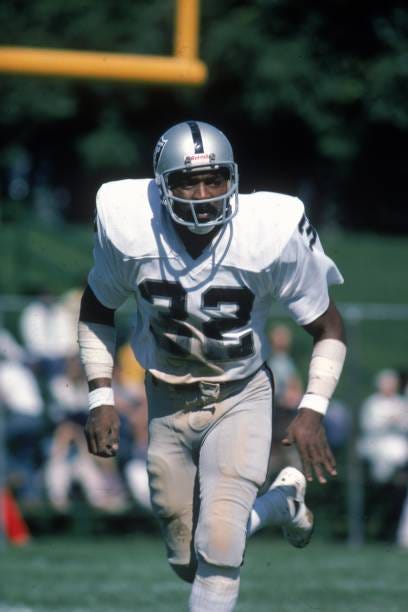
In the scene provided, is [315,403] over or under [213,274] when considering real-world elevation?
under

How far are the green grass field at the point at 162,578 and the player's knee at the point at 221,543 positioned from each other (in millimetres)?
1791

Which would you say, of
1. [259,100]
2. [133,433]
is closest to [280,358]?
[133,433]

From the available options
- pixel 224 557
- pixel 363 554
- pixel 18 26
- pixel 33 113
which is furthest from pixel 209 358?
pixel 33 113

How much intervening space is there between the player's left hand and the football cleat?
549mm

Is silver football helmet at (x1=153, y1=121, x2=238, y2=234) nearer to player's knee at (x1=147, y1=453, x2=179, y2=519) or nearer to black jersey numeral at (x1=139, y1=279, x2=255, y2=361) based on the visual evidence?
black jersey numeral at (x1=139, y1=279, x2=255, y2=361)

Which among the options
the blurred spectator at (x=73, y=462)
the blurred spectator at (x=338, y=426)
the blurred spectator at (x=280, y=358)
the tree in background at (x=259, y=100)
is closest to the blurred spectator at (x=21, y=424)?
the blurred spectator at (x=73, y=462)

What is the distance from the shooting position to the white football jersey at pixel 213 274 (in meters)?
4.12

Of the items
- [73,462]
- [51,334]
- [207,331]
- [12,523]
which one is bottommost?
[12,523]

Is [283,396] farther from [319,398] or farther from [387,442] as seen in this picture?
[319,398]

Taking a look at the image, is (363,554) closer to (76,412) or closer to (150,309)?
(76,412)

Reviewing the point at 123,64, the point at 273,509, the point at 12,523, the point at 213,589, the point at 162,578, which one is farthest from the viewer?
the point at 12,523

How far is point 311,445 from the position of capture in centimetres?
402

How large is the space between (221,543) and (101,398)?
650 mm

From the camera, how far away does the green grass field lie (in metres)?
5.95
